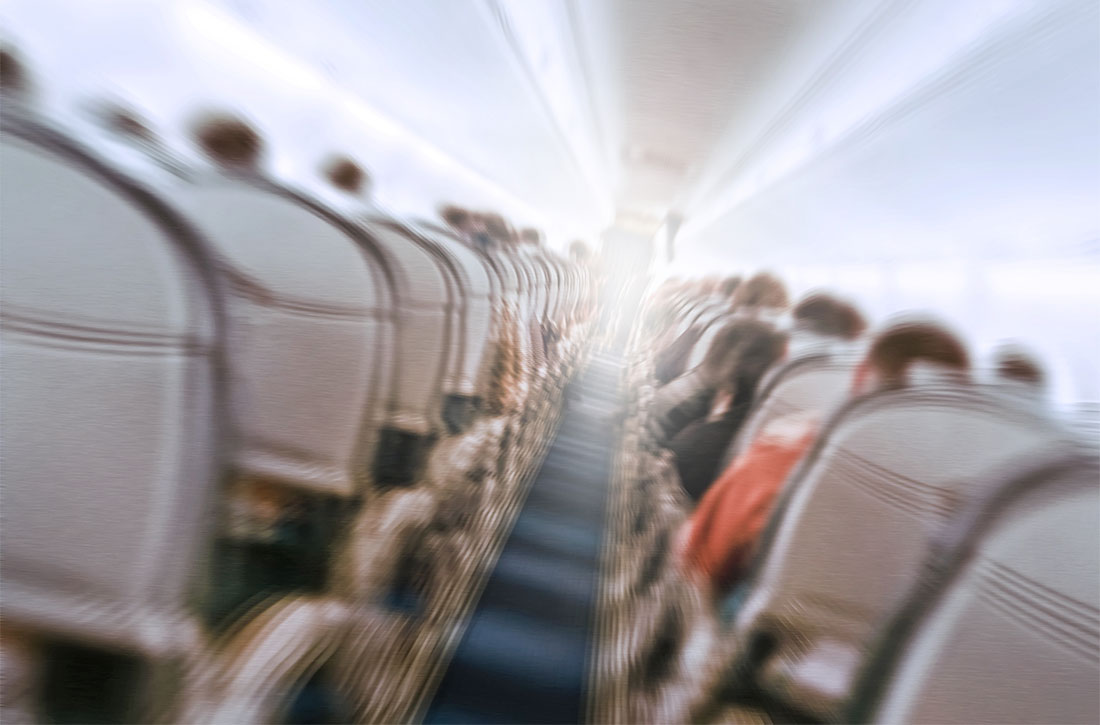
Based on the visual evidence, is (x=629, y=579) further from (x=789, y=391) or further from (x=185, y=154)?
(x=185, y=154)

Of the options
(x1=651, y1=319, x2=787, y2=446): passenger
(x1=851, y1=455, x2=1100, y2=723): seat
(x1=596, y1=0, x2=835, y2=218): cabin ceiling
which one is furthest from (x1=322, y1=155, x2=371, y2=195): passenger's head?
(x1=596, y1=0, x2=835, y2=218): cabin ceiling

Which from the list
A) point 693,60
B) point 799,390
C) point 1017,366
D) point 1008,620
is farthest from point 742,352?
point 693,60

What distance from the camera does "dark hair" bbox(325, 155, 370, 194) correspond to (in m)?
0.52

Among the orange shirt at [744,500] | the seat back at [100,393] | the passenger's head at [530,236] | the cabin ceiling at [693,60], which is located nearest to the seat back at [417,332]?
the seat back at [100,393]

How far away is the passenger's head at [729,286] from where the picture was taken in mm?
959

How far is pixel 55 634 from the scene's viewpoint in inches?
11.0

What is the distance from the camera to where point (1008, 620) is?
26 centimetres

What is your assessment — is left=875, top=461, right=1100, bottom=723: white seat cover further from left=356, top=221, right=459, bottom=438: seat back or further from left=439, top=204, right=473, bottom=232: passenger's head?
left=439, top=204, right=473, bottom=232: passenger's head

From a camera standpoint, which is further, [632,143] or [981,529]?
[632,143]

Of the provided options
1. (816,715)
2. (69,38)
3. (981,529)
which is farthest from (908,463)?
(69,38)

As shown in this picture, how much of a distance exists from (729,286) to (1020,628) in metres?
0.83

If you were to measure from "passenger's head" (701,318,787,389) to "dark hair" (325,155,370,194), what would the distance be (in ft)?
1.45

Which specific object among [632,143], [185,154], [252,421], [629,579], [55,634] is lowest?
[629,579]

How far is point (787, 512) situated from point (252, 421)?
1.24 ft
